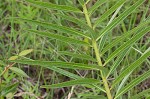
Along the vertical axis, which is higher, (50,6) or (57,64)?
(50,6)

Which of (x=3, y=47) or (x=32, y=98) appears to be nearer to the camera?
(x=32, y=98)

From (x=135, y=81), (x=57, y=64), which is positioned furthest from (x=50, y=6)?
(x=135, y=81)

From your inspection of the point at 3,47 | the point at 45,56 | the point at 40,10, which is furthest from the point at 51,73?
the point at 40,10

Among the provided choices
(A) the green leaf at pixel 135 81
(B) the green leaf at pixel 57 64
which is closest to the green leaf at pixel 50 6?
(B) the green leaf at pixel 57 64

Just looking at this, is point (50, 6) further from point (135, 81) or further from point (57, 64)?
point (135, 81)

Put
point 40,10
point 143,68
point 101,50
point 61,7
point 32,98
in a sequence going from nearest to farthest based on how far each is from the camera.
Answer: point 61,7, point 101,50, point 32,98, point 143,68, point 40,10

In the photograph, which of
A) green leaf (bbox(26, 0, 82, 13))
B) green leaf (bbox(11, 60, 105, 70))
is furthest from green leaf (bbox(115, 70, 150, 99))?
green leaf (bbox(26, 0, 82, 13))

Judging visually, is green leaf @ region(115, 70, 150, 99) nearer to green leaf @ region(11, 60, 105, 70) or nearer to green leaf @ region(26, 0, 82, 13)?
green leaf @ region(11, 60, 105, 70)

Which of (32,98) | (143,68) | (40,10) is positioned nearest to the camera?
(32,98)

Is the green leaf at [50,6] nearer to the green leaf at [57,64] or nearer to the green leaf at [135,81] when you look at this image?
the green leaf at [57,64]

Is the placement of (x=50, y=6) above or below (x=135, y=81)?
above

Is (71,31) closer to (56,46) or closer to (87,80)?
(87,80)
